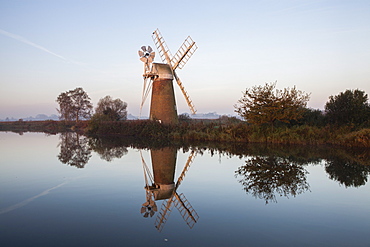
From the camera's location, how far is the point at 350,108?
57.1 feet

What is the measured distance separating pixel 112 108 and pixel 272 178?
105ft

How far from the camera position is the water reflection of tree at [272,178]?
736cm

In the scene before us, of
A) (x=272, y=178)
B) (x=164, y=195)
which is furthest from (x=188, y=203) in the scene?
(x=272, y=178)

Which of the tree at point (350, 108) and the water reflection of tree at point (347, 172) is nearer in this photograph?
the water reflection of tree at point (347, 172)

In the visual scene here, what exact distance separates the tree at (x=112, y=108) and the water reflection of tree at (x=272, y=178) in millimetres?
27937

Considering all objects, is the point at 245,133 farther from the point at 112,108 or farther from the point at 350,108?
the point at 112,108

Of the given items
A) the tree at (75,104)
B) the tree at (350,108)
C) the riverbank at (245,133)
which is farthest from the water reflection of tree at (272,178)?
the tree at (75,104)

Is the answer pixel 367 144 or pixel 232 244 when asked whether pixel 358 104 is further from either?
pixel 232 244

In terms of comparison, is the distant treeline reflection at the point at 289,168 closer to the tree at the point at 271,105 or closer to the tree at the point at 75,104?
the tree at the point at 271,105

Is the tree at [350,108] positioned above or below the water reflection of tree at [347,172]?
above

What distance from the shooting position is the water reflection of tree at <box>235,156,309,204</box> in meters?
7.36

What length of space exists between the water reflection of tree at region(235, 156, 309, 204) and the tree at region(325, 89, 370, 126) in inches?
310

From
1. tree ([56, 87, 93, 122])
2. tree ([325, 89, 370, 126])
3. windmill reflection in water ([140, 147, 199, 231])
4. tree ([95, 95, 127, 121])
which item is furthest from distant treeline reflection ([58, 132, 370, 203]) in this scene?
tree ([56, 87, 93, 122])

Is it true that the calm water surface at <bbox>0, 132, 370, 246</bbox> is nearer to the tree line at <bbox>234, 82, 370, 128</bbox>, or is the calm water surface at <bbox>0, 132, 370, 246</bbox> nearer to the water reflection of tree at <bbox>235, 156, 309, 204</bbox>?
the water reflection of tree at <bbox>235, 156, 309, 204</bbox>
